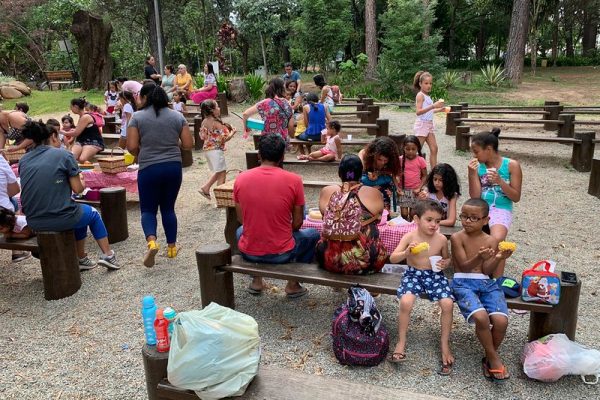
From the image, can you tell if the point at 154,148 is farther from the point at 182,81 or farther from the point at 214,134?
the point at 182,81

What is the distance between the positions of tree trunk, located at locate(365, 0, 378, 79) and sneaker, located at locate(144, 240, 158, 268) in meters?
17.7

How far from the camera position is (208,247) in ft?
12.7

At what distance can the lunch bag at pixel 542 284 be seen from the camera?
3039mm

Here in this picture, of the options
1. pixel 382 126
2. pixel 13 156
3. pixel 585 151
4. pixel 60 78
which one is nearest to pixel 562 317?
pixel 585 151

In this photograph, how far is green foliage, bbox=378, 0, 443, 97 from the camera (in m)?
18.2

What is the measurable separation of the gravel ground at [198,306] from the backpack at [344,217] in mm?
808

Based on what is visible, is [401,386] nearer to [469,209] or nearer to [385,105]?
[469,209]

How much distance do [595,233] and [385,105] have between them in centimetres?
1099

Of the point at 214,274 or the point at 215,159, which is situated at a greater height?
the point at 215,159

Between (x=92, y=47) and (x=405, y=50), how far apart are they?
12706 mm

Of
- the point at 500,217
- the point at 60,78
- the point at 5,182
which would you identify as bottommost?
the point at 500,217

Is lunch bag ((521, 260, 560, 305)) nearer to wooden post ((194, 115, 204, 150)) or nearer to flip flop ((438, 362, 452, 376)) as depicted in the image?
flip flop ((438, 362, 452, 376))

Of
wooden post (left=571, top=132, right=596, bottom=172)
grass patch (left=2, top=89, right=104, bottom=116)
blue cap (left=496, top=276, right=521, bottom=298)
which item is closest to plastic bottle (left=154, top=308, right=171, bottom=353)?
blue cap (left=496, top=276, right=521, bottom=298)

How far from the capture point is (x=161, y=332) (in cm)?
Answer: 264
